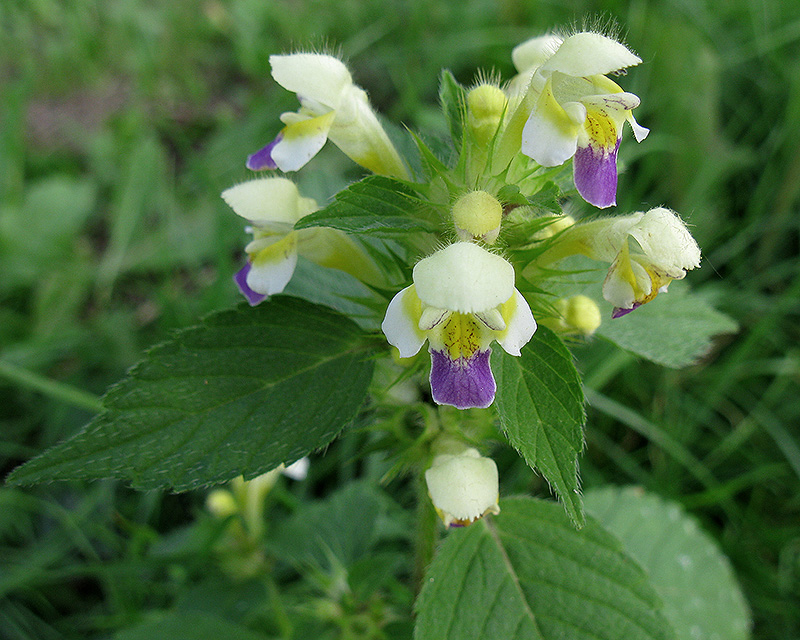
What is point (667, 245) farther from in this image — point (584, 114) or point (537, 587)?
point (537, 587)

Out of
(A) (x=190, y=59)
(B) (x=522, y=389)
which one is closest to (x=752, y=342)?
(B) (x=522, y=389)

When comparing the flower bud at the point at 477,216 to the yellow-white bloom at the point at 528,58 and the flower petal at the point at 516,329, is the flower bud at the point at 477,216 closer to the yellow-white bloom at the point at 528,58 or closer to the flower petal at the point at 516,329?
the flower petal at the point at 516,329

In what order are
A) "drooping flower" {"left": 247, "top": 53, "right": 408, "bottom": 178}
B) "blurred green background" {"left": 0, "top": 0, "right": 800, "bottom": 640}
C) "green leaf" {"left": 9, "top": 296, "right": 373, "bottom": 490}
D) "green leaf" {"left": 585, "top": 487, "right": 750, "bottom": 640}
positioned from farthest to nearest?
1. "blurred green background" {"left": 0, "top": 0, "right": 800, "bottom": 640}
2. "green leaf" {"left": 585, "top": 487, "right": 750, "bottom": 640}
3. "drooping flower" {"left": 247, "top": 53, "right": 408, "bottom": 178}
4. "green leaf" {"left": 9, "top": 296, "right": 373, "bottom": 490}

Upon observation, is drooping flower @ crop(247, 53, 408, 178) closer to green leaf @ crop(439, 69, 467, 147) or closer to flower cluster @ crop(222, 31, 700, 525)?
flower cluster @ crop(222, 31, 700, 525)

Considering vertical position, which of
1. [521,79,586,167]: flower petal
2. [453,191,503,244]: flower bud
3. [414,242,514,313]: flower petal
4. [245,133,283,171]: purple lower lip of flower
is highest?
[521,79,586,167]: flower petal

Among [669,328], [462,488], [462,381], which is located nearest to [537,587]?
[462,488]

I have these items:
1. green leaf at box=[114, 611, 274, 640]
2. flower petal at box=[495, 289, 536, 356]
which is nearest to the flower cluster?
flower petal at box=[495, 289, 536, 356]

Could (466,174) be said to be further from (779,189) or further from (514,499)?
(779,189)
